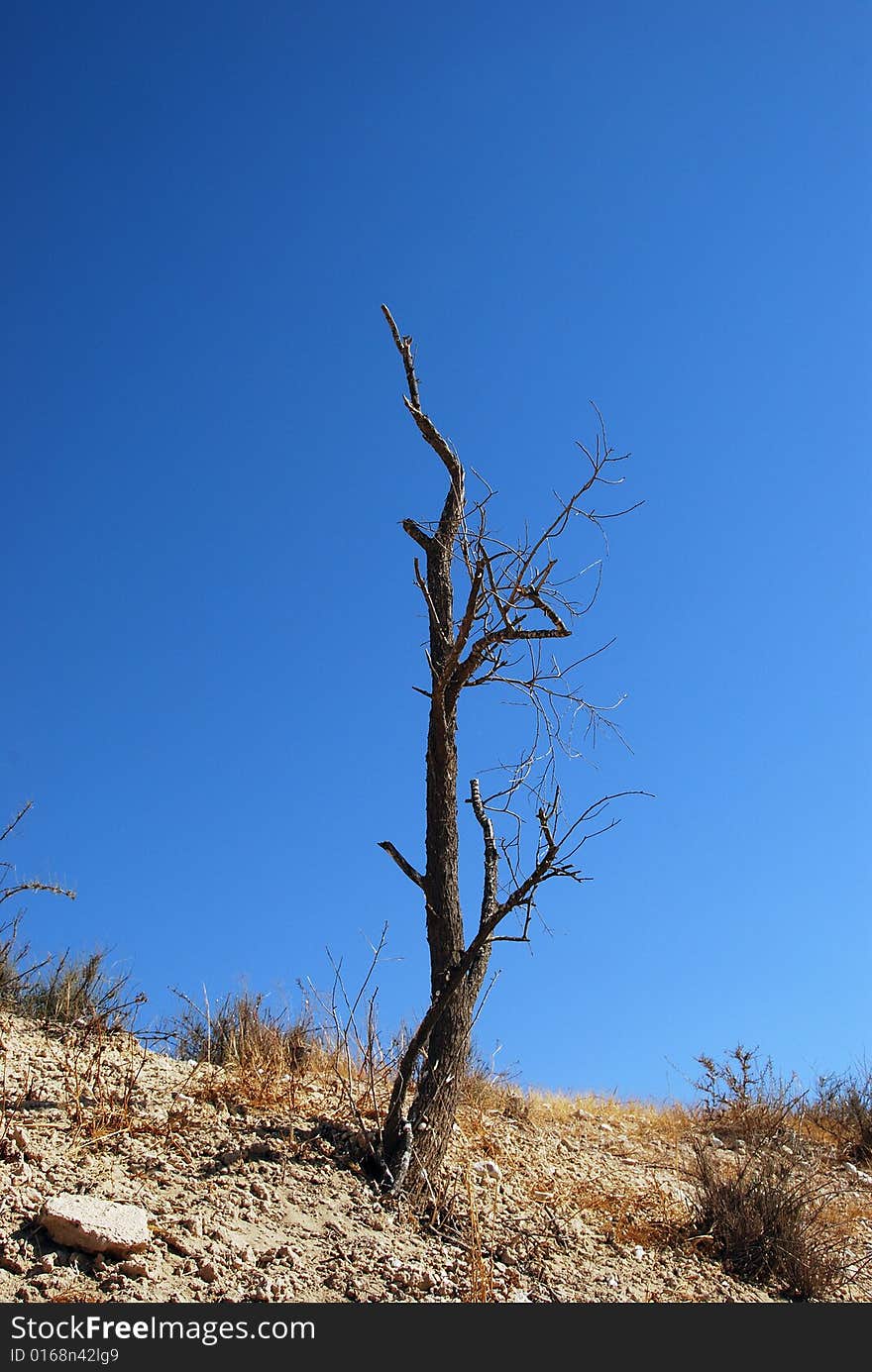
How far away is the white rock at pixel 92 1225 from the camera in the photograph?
436 cm

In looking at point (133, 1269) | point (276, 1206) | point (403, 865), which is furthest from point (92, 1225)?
point (403, 865)

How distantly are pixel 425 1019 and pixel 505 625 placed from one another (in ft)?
8.27

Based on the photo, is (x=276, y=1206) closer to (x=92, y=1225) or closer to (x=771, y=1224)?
(x=92, y=1225)

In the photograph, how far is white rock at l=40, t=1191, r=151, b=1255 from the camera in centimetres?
436

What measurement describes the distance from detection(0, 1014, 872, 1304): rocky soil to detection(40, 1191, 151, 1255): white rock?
4 centimetres

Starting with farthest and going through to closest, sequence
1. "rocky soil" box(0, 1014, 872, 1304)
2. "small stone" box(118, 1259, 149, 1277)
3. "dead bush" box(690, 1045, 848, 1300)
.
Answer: "dead bush" box(690, 1045, 848, 1300) < "rocky soil" box(0, 1014, 872, 1304) < "small stone" box(118, 1259, 149, 1277)

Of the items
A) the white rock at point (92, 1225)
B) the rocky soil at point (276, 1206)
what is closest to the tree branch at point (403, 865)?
the rocky soil at point (276, 1206)

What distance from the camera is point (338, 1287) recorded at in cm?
472

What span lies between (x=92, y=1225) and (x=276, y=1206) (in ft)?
3.83

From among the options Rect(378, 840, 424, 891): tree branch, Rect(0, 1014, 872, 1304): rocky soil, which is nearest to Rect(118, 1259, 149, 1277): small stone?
Rect(0, 1014, 872, 1304): rocky soil

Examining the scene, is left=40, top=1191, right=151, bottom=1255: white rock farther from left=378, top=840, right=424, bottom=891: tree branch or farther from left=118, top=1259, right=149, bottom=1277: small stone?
left=378, top=840, right=424, bottom=891: tree branch

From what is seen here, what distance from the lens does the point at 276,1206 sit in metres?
5.29

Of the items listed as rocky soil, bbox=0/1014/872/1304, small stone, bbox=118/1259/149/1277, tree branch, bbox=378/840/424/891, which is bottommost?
small stone, bbox=118/1259/149/1277

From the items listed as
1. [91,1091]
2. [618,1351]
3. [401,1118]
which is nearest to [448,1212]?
[401,1118]
